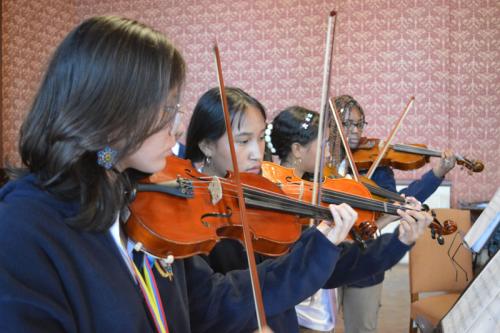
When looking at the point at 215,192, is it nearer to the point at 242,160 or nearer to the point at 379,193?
the point at 242,160

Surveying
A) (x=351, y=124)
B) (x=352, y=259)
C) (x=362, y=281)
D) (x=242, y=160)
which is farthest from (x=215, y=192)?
(x=351, y=124)

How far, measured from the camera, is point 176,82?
2.91ft

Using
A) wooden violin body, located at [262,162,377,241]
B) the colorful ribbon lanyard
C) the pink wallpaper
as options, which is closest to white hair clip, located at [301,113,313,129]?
wooden violin body, located at [262,162,377,241]

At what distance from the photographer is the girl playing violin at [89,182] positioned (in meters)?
0.71

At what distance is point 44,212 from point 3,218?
6 cm

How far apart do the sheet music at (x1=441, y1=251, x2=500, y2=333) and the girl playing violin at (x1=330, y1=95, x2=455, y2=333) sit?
1.34 metres

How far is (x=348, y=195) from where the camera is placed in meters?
1.62

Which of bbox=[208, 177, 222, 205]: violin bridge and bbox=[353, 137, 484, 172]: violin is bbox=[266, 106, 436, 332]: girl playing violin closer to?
bbox=[353, 137, 484, 172]: violin

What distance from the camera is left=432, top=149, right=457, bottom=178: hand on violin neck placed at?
2785mm

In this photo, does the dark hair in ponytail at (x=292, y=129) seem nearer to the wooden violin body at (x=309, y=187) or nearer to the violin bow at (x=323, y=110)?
the wooden violin body at (x=309, y=187)

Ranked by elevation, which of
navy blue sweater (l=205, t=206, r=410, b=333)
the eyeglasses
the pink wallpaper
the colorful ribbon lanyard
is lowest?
the pink wallpaper

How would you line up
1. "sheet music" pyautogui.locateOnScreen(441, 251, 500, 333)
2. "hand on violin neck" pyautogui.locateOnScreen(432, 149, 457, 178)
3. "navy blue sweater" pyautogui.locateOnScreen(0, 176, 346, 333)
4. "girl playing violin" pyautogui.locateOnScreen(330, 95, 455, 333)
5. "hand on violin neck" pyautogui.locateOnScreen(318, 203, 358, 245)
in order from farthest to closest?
"hand on violin neck" pyautogui.locateOnScreen(432, 149, 457, 178) < "girl playing violin" pyautogui.locateOnScreen(330, 95, 455, 333) < "hand on violin neck" pyautogui.locateOnScreen(318, 203, 358, 245) < "sheet music" pyautogui.locateOnScreen(441, 251, 500, 333) < "navy blue sweater" pyautogui.locateOnScreen(0, 176, 346, 333)

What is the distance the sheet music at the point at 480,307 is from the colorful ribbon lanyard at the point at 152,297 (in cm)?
48

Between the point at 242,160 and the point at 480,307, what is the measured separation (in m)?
0.86
